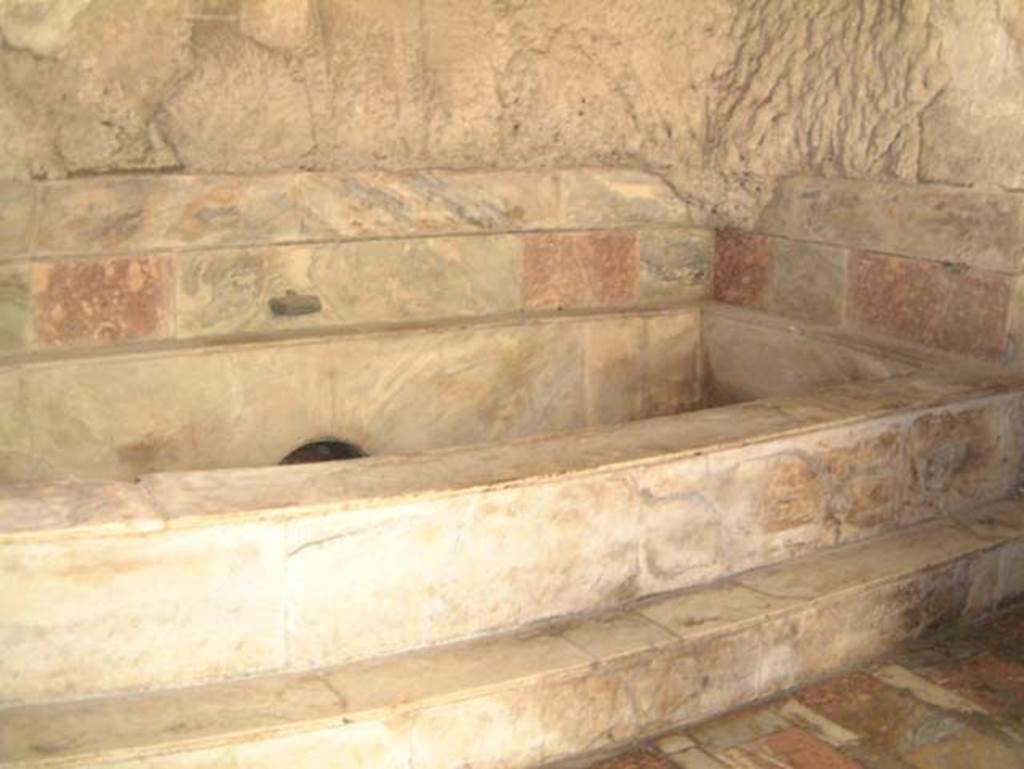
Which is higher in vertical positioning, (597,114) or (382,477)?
(597,114)

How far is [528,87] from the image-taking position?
4.56m

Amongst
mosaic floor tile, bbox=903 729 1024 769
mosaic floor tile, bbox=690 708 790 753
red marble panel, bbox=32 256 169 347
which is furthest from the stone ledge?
red marble panel, bbox=32 256 169 347

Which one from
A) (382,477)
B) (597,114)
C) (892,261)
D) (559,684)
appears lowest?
(559,684)

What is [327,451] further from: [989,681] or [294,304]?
[989,681]

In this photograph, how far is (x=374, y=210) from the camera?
4250mm

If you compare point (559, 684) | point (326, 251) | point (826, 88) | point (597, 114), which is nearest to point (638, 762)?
point (559, 684)

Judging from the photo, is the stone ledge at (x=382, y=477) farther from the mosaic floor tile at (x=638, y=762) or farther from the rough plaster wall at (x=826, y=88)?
the rough plaster wall at (x=826, y=88)

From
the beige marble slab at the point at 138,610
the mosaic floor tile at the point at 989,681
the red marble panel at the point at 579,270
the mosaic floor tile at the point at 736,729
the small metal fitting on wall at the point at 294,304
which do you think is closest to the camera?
the beige marble slab at the point at 138,610

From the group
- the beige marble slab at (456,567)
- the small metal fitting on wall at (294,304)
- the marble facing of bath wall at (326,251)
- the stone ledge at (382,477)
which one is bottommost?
the beige marble slab at (456,567)

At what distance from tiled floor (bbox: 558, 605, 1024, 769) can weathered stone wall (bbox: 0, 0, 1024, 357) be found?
1.21m

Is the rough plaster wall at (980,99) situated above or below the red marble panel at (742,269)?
above

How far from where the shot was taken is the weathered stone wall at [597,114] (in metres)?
3.72

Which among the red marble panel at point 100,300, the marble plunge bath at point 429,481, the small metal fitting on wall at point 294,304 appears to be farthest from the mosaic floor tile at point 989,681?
the red marble panel at point 100,300

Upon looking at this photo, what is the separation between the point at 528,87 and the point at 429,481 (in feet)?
7.92
